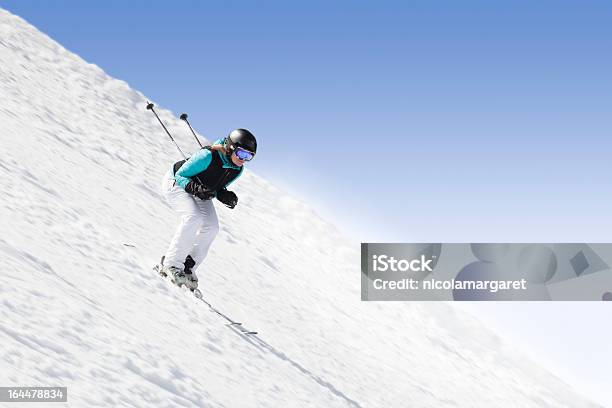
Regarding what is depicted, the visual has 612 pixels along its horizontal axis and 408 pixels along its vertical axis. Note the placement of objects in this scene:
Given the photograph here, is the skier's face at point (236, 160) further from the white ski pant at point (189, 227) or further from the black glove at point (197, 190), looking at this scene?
the white ski pant at point (189, 227)

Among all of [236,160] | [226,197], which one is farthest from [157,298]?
[236,160]

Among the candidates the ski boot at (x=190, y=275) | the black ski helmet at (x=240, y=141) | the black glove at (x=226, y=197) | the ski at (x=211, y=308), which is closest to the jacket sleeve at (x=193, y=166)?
the black ski helmet at (x=240, y=141)

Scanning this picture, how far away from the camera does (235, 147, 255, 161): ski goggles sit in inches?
300

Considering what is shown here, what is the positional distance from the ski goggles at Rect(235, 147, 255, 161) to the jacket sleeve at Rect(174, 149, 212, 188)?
0.36 m

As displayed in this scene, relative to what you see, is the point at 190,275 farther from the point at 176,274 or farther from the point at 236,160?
the point at 236,160

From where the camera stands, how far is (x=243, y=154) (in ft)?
25.1

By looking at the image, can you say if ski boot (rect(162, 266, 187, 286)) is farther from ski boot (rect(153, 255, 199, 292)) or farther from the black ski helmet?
the black ski helmet

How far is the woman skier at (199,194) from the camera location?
771cm

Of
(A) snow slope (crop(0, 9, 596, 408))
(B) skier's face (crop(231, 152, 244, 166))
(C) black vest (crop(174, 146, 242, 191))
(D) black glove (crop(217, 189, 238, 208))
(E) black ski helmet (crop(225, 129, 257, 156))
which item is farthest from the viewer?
(D) black glove (crop(217, 189, 238, 208))

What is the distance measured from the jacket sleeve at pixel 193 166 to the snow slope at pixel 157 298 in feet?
3.63

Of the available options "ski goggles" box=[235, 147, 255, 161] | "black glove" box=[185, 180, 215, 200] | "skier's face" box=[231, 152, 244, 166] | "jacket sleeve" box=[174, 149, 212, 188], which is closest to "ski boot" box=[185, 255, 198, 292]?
"black glove" box=[185, 180, 215, 200]

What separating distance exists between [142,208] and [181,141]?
9497 millimetres

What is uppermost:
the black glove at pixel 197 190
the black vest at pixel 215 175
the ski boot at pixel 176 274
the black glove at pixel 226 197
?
the black vest at pixel 215 175

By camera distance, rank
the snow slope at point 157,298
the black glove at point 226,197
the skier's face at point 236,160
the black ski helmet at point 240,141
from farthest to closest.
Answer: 1. the black glove at point 226,197
2. the skier's face at point 236,160
3. the black ski helmet at point 240,141
4. the snow slope at point 157,298
